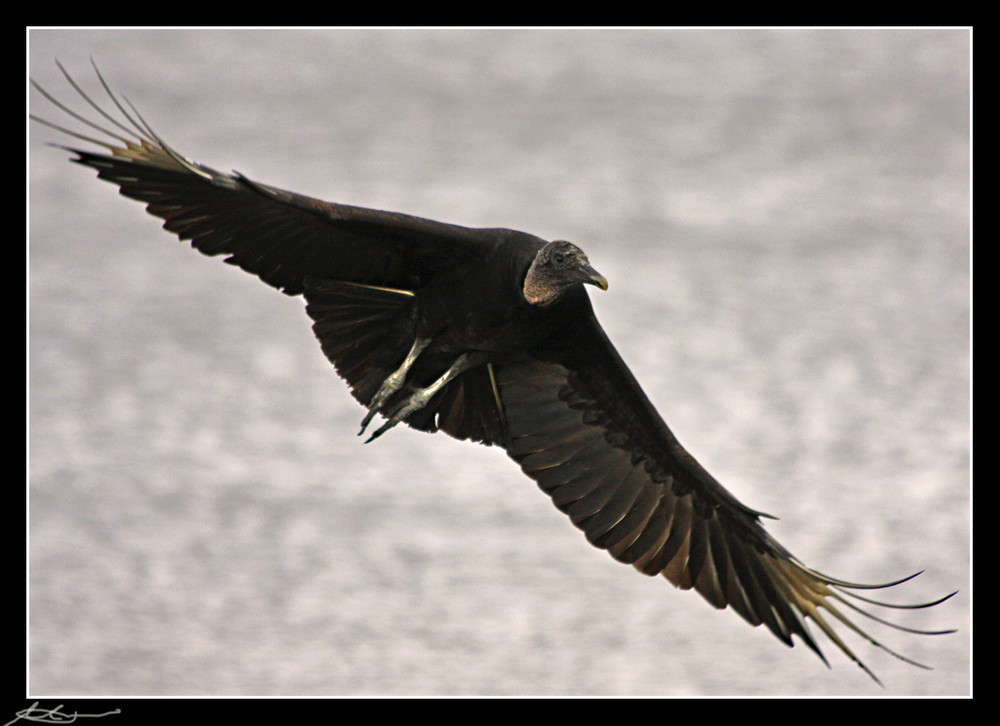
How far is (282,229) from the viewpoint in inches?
248

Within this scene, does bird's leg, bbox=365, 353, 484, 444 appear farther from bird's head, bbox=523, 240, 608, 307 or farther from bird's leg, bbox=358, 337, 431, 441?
bird's head, bbox=523, 240, 608, 307

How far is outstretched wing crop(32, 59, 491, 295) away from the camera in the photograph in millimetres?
6039

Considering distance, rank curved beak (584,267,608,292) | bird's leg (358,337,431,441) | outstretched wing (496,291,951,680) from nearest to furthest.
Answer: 1. curved beak (584,267,608,292)
2. bird's leg (358,337,431,441)
3. outstretched wing (496,291,951,680)

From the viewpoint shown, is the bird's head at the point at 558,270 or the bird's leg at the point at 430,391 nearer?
the bird's head at the point at 558,270

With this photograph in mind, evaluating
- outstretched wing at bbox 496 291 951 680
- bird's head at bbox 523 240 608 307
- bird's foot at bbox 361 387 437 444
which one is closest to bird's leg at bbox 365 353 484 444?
bird's foot at bbox 361 387 437 444

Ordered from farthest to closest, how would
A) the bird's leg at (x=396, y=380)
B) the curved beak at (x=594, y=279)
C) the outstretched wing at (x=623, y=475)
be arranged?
1. the outstretched wing at (x=623, y=475)
2. the bird's leg at (x=396, y=380)
3. the curved beak at (x=594, y=279)

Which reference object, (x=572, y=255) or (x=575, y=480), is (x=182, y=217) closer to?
(x=572, y=255)

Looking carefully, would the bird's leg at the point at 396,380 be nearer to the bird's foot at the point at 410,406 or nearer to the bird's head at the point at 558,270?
the bird's foot at the point at 410,406

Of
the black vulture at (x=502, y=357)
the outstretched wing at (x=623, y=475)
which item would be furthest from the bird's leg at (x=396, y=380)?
the outstretched wing at (x=623, y=475)

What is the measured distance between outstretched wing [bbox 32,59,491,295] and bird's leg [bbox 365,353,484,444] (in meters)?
0.49

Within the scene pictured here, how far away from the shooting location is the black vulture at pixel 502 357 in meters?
6.14

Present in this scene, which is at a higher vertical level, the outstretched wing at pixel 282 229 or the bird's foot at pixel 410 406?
the outstretched wing at pixel 282 229

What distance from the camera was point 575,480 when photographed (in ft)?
23.2

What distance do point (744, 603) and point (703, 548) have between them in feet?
1.26
